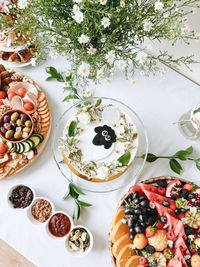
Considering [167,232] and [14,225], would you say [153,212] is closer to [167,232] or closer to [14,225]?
[167,232]

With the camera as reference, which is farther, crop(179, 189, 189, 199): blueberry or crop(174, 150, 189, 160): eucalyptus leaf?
crop(174, 150, 189, 160): eucalyptus leaf

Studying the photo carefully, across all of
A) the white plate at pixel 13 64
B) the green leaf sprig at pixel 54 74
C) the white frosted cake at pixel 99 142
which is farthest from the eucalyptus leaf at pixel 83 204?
the white plate at pixel 13 64

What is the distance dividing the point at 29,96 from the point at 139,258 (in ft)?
2.68

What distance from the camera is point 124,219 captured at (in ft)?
3.50

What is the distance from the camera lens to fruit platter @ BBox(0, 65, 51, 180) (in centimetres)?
122

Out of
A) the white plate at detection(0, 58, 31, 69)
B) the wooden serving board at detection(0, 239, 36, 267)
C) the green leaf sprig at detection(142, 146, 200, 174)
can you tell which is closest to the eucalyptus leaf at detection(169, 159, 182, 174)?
the green leaf sprig at detection(142, 146, 200, 174)

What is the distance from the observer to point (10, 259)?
187 centimetres

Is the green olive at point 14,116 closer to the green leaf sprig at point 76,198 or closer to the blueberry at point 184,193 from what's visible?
the green leaf sprig at point 76,198

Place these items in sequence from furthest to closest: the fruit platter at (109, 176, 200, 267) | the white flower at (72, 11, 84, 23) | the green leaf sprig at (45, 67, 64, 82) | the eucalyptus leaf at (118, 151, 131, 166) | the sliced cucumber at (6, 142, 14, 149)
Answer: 1. the green leaf sprig at (45, 67, 64, 82)
2. the sliced cucumber at (6, 142, 14, 149)
3. the eucalyptus leaf at (118, 151, 131, 166)
4. the fruit platter at (109, 176, 200, 267)
5. the white flower at (72, 11, 84, 23)

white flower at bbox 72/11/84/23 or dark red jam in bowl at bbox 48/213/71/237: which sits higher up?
white flower at bbox 72/11/84/23

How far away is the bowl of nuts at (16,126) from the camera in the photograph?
121 centimetres

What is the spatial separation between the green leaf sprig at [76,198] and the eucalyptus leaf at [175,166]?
391 millimetres

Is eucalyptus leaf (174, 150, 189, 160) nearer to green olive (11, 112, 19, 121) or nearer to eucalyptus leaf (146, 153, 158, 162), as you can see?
eucalyptus leaf (146, 153, 158, 162)

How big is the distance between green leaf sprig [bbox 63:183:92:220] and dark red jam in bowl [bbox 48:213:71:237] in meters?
0.05
